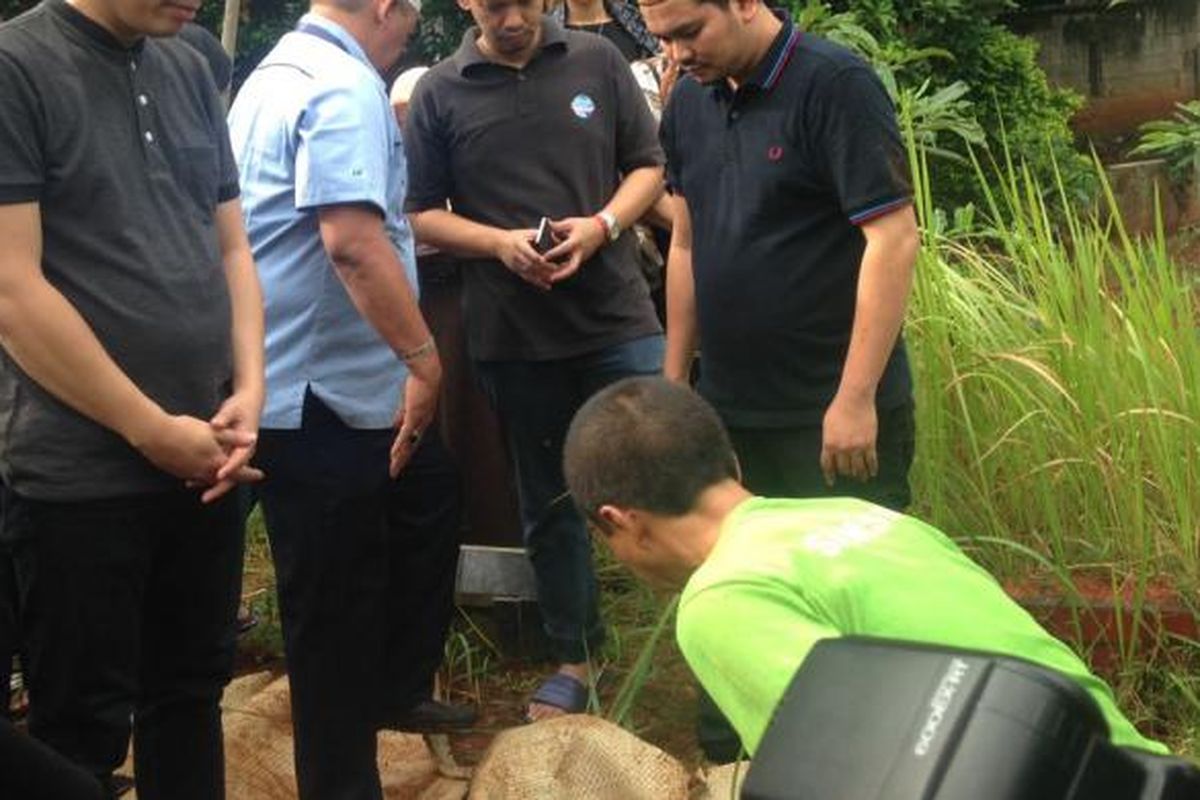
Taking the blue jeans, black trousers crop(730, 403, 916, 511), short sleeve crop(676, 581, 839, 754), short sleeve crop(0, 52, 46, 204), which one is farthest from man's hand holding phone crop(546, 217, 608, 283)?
short sleeve crop(676, 581, 839, 754)

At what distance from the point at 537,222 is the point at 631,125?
14.2 inches

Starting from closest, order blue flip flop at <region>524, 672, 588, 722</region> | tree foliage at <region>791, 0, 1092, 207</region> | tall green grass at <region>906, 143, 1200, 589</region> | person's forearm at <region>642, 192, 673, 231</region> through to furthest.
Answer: tall green grass at <region>906, 143, 1200, 589</region> → blue flip flop at <region>524, 672, 588, 722</region> → person's forearm at <region>642, 192, 673, 231</region> → tree foliage at <region>791, 0, 1092, 207</region>

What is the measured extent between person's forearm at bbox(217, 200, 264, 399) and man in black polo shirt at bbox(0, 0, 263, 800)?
1.1 inches

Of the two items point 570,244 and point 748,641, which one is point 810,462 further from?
point 748,641

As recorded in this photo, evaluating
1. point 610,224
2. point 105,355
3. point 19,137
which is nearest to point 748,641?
point 105,355

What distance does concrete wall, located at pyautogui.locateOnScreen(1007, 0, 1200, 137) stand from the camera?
13891 millimetres

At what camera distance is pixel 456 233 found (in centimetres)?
462

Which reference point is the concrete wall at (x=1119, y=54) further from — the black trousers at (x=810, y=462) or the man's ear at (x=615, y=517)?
the man's ear at (x=615, y=517)

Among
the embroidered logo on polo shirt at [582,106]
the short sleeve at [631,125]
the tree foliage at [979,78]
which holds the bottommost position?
the tree foliage at [979,78]

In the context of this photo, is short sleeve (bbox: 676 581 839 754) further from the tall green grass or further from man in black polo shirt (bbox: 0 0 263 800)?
the tall green grass

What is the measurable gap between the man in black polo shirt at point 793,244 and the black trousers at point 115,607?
3.45 ft

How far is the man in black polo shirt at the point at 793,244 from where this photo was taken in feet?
12.1

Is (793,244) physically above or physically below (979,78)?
above

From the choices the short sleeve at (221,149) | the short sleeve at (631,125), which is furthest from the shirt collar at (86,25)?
the short sleeve at (631,125)
